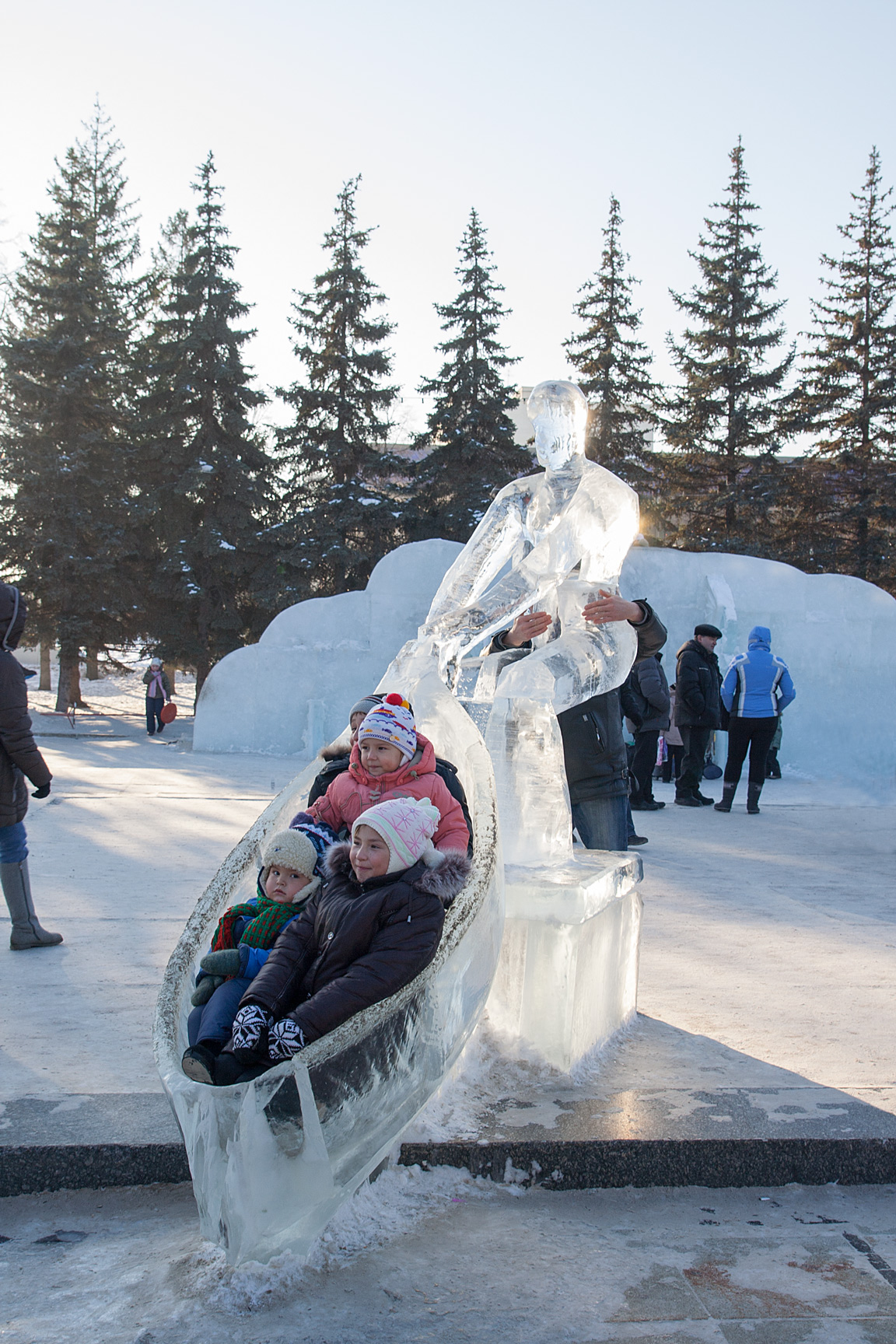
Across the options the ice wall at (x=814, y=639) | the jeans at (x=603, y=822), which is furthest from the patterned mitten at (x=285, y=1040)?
the ice wall at (x=814, y=639)

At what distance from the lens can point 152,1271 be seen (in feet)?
7.57

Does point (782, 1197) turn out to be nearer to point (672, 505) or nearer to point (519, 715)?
point (519, 715)

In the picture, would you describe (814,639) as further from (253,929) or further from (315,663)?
(253,929)

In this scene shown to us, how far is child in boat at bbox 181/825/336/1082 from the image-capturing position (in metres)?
2.59

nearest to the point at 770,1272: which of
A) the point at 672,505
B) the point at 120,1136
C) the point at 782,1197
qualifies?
the point at 782,1197

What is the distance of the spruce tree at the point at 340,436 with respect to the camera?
24.9 metres

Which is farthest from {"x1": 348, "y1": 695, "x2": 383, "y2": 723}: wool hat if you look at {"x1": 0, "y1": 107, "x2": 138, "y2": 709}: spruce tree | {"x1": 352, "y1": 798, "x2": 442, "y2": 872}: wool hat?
{"x1": 0, "y1": 107, "x2": 138, "y2": 709}: spruce tree

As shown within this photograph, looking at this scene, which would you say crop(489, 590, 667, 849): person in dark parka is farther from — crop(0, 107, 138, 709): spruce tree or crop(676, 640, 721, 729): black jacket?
crop(0, 107, 138, 709): spruce tree

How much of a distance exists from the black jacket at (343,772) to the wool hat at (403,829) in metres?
0.39

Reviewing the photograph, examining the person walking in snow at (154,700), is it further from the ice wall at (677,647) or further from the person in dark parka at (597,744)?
the person in dark parka at (597,744)

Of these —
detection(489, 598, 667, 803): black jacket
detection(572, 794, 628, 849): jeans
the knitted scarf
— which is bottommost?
the knitted scarf

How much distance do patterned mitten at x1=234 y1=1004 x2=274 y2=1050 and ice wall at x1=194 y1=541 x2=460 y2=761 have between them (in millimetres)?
11984

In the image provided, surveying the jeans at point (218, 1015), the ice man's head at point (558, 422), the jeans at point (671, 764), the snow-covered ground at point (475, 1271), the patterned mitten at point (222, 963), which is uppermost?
the ice man's head at point (558, 422)

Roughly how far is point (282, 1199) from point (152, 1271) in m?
0.43
